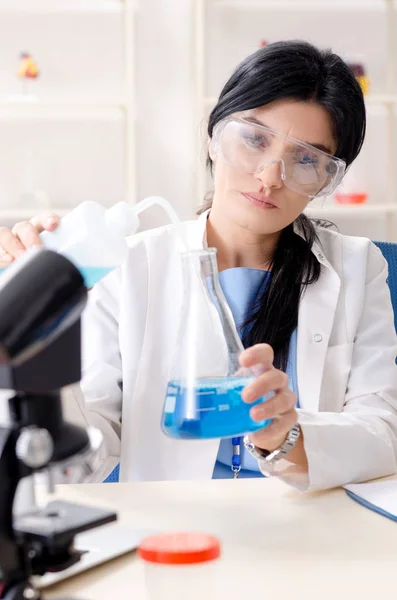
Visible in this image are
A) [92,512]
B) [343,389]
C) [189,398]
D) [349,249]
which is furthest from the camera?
[349,249]

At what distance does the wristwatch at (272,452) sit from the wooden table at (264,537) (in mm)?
35

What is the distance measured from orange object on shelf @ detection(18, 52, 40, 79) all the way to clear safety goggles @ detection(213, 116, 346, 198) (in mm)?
2422

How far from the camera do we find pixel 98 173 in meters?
3.92

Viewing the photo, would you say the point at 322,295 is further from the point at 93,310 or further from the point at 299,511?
the point at 299,511

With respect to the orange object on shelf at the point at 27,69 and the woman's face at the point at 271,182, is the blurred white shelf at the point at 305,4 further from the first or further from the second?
the woman's face at the point at 271,182

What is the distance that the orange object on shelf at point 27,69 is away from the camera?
12.0ft

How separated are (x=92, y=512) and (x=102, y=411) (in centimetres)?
80

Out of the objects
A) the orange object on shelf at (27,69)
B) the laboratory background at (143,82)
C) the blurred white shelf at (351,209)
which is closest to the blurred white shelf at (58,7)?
the laboratory background at (143,82)

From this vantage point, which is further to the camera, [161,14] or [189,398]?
[161,14]

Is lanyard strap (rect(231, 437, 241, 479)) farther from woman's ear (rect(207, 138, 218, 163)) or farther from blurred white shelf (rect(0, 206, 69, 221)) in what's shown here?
blurred white shelf (rect(0, 206, 69, 221))

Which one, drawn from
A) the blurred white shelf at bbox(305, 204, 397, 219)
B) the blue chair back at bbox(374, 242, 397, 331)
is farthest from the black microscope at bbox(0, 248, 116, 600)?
the blurred white shelf at bbox(305, 204, 397, 219)

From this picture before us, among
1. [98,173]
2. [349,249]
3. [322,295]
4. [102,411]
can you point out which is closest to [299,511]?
[102,411]

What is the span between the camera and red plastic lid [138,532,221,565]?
2.66ft

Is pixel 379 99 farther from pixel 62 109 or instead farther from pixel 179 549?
pixel 179 549
